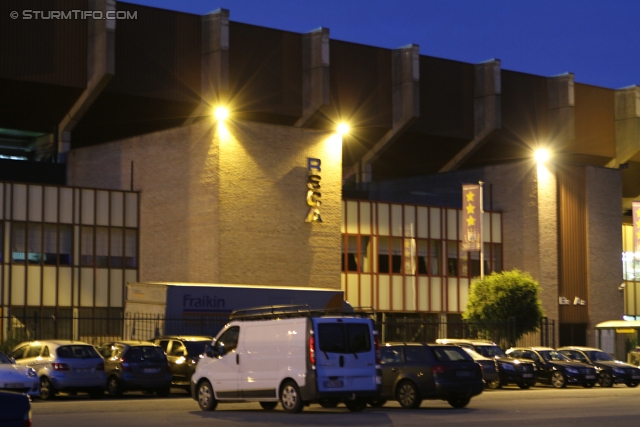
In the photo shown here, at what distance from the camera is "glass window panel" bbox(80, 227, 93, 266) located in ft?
139

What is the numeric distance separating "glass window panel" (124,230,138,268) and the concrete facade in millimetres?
442

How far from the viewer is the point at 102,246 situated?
4309 cm

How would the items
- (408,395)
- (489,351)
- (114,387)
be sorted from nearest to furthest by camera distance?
(408,395) < (114,387) < (489,351)

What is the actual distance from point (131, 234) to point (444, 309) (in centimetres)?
1561

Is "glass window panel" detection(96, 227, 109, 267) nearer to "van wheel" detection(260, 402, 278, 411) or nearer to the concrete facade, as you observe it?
the concrete facade

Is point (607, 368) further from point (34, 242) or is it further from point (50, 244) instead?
point (34, 242)

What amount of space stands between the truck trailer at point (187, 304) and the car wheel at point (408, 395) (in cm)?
1003

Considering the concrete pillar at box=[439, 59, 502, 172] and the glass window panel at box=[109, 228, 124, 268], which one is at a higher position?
the concrete pillar at box=[439, 59, 502, 172]

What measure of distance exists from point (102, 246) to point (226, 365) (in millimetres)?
23239

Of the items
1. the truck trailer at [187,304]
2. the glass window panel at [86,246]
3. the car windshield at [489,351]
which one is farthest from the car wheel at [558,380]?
the glass window panel at [86,246]

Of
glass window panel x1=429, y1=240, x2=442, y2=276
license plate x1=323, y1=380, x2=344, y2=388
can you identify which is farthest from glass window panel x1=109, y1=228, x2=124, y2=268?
license plate x1=323, y1=380, x2=344, y2=388

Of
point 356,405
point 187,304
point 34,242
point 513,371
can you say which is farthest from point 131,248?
point 356,405

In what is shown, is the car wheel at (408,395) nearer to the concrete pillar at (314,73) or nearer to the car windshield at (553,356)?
the car windshield at (553,356)

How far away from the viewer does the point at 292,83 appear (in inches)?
2023
